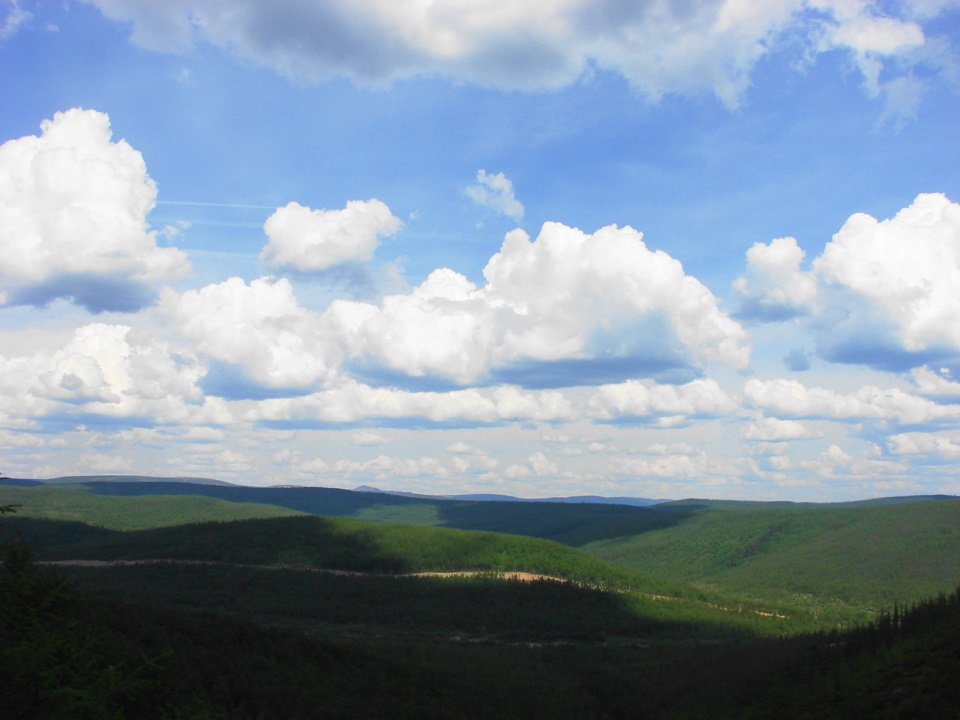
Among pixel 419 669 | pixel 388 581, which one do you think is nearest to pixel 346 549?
pixel 388 581

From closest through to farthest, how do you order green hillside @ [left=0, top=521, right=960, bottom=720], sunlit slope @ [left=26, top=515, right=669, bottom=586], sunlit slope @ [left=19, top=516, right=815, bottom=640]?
green hillside @ [left=0, top=521, right=960, bottom=720] < sunlit slope @ [left=19, top=516, right=815, bottom=640] < sunlit slope @ [left=26, top=515, right=669, bottom=586]

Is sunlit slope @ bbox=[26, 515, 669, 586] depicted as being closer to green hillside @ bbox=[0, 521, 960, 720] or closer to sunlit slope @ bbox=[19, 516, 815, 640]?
sunlit slope @ bbox=[19, 516, 815, 640]

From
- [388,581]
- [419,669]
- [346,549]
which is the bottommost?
[388,581]

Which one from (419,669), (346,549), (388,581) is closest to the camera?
(419,669)

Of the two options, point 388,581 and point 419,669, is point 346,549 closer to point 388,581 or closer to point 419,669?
point 388,581

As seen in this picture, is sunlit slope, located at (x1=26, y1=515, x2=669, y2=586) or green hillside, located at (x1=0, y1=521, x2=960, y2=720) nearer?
green hillside, located at (x1=0, y1=521, x2=960, y2=720)

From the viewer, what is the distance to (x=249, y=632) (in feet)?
160

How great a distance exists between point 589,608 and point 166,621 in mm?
99190

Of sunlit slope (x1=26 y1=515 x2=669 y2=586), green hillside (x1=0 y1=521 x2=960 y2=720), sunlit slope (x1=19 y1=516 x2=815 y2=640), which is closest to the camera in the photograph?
green hillside (x1=0 y1=521 x2=960 y2=720)

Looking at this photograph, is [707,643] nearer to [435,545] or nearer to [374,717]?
[374,717]

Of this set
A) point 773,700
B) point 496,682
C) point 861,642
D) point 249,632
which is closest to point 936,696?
point 773,700

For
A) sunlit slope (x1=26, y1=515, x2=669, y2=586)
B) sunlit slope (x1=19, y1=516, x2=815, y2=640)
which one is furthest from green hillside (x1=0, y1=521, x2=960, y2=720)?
sunlit slope (x1=26, y1=515, x2=669, y2=586)

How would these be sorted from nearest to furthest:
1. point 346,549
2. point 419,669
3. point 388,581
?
point 419,669
point 388,581
point 346,549

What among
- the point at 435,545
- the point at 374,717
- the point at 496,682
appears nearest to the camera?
the point at 374,717
